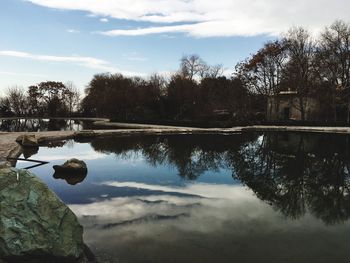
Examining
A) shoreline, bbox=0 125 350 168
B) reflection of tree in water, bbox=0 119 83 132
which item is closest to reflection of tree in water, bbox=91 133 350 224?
shoreline, bbox=0 125 350 168

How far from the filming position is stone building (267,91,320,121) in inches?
1962

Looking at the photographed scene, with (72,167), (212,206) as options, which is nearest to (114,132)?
(72,167)

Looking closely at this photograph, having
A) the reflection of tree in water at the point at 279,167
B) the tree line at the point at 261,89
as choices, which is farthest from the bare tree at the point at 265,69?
the reflection of tree in water at the point at 279,167

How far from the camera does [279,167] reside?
1466cm

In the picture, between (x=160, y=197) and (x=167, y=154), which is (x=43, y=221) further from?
(x=167, y=154)

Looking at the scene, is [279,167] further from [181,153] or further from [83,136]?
[83,136]

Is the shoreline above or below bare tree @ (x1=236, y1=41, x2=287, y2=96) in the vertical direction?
below

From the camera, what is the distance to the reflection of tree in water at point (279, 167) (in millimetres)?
9320

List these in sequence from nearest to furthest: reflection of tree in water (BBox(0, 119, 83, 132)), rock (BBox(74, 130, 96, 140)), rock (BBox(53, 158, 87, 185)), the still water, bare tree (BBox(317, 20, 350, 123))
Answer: the still water
rock (BBox(53, 158, 87, 185))
rock (BBox(74, 130, 96, 140))
reflection of tree in water (BBox(0, 119, 83, 132))
bare tree (BBox(317, 20, 350, 123))

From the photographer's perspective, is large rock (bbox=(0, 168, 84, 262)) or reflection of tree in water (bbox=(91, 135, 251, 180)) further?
reflection of tree in water (bbox=(91, 135, 251, 180))

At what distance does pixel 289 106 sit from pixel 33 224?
171 feet

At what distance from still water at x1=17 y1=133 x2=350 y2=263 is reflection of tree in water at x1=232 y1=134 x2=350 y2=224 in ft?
0.09

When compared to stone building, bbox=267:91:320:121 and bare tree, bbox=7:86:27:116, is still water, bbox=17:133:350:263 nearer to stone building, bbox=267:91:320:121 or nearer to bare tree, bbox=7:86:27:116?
stone building, bbox=267:91:320:121

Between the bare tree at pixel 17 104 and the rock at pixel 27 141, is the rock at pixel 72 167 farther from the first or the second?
the bare tree at pixel 17 104
